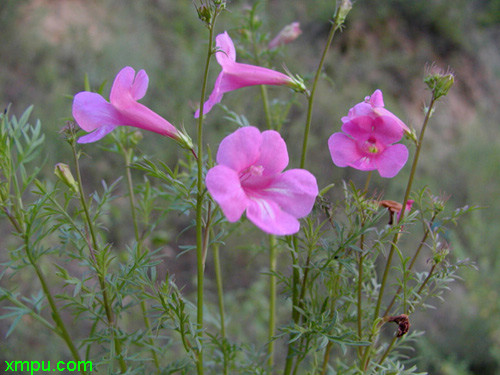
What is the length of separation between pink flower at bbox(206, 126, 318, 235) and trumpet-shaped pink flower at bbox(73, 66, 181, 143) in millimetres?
171

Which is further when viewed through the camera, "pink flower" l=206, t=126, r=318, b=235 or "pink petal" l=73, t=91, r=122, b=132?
"pink petal" l=73, t=91, r=122, b=132

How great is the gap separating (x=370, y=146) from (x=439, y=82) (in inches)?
7.4

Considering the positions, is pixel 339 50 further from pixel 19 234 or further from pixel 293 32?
pixel 19 234

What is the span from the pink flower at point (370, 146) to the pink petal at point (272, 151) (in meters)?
0.12

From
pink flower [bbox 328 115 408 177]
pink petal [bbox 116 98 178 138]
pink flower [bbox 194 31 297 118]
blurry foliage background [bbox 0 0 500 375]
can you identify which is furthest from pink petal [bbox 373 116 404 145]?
blurry foliage background [bbox 0 0 500 375]

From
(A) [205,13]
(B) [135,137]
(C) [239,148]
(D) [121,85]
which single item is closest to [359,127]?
(C) [239,148]

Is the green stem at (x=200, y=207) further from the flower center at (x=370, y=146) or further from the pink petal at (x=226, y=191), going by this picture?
the flower center at (x=370, y=146)

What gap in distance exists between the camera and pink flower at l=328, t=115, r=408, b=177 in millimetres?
965

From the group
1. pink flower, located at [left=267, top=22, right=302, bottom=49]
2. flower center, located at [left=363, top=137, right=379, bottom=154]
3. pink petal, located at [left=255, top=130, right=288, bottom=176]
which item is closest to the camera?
pink petal, located at [left=255, top=130, right=288, bottom=176]

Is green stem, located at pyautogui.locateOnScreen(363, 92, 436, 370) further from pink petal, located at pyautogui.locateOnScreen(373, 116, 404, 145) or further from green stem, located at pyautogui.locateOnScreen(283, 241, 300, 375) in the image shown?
green stem, located at pyautogui.locateOnScreen(283, 241, 300, 375)

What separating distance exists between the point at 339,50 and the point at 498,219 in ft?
9.32

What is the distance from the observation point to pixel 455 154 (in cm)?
495

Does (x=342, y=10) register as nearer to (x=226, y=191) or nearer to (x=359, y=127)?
(x=359, y=127)

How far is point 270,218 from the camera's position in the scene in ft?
2.69
